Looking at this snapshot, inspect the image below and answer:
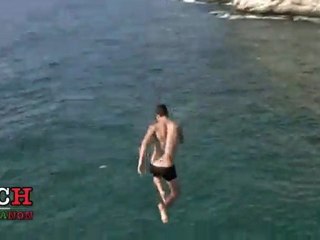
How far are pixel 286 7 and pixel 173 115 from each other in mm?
33452

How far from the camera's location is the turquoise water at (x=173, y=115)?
89.7 ft

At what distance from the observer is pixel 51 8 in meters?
75.8

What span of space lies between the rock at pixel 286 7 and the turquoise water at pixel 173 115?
325 cm

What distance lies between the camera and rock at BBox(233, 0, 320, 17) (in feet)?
223

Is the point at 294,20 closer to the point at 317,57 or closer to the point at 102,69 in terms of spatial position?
the point at 317,57

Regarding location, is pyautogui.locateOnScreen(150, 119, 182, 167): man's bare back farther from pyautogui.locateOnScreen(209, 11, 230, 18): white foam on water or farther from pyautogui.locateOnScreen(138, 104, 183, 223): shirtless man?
pyautogui.locateOnScreen(209, 11, 230, 18): white foam on water

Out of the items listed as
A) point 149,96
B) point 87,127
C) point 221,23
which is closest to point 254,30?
point 221,23

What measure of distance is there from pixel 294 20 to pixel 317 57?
15545mm

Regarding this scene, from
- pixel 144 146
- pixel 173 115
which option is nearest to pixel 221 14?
pixel 173 115

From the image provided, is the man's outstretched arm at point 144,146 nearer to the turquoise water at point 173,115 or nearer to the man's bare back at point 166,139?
the man's bare back at point 166,139

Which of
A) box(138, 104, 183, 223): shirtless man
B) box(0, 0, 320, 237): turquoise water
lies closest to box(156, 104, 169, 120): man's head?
box(138, 104, 183, 223): shirtless man

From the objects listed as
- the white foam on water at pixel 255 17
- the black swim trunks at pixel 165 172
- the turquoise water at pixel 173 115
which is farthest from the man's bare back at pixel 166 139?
the white foam on water at pixel 255 17

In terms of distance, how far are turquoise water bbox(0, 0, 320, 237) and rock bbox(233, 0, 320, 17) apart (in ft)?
10.7

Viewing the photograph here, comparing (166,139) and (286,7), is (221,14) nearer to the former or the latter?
(286,7)
